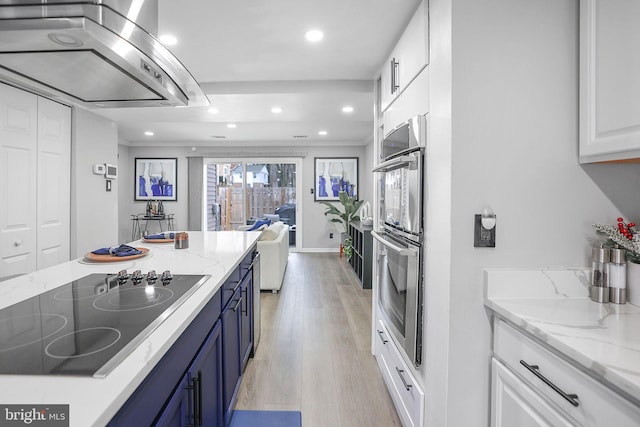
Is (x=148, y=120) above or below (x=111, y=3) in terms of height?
above

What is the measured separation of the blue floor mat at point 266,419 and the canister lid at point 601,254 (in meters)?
1.61

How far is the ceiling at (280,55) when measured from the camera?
1.89 meters

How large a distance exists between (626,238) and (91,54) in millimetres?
1926

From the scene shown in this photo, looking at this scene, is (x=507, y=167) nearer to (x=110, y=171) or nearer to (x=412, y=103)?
(x=412, y=103)

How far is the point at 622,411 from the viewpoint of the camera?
76cm

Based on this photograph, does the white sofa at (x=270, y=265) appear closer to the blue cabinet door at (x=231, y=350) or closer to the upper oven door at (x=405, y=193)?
the blue cabinet door at (x=231, y=350)

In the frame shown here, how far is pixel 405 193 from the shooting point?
5.48 ft

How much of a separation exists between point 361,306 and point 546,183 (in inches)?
106

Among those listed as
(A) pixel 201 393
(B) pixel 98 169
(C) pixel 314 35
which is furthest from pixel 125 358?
(B) pixel 98 169

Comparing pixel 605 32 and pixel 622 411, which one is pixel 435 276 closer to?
pixel 622 411

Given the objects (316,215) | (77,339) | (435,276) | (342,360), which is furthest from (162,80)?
(316,215)

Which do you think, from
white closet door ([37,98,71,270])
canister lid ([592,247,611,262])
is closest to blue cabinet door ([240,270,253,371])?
canister lid ([592,247,611,262])

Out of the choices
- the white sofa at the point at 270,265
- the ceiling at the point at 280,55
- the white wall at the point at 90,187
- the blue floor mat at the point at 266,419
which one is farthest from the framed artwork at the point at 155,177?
the blue floor mat at the point at 266,419

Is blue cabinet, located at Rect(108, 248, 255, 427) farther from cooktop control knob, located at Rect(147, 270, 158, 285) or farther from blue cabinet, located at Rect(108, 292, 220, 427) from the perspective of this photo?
cooktop control knob, located at Rect(147, 270, 158, 285)
